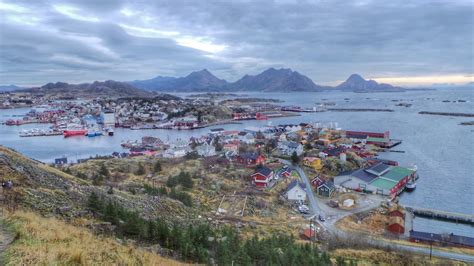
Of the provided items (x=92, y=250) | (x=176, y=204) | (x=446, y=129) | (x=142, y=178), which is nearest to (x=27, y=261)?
(x=92, y=250)

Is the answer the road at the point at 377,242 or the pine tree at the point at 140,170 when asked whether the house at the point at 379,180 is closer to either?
the road at the point at 377,242

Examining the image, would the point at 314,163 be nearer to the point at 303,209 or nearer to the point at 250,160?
the point at 250,160

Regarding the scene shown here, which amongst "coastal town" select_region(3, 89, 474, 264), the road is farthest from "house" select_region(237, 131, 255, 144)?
the road

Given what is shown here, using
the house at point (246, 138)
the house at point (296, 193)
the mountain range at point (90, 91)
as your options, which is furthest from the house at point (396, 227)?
the mountain range at point (90, 91)

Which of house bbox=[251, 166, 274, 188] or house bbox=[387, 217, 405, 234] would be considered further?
house bbox=[251, 166, 274, 188]

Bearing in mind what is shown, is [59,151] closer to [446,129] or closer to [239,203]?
[239,203]

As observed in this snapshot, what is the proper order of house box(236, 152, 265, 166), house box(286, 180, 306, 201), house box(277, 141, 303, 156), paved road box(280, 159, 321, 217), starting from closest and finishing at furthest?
1. paved road box(280, 159, 321, 217)
2. house box(286, 180, 306, 201)
3. house box(236, 152, 265, 166)
4. house box(277, 141, 303, 156)

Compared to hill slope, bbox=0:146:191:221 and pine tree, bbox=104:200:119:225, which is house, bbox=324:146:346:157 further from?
pine tree, bbox=104:200:119:225
